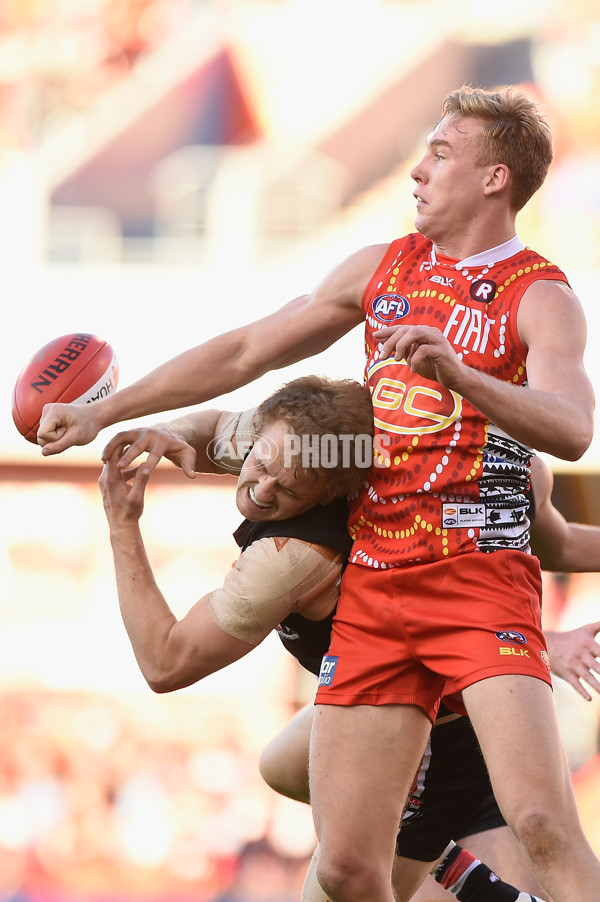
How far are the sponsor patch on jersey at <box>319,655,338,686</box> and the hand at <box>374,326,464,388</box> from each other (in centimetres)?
59

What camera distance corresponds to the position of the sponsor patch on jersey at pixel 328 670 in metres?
2.10

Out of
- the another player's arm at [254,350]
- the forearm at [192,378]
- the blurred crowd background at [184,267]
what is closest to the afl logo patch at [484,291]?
the another player's arm at [254,350]

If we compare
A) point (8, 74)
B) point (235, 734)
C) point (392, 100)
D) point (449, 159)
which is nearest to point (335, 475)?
point (449, 159)

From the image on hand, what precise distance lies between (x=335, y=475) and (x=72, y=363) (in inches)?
25.4

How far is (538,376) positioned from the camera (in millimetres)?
1921

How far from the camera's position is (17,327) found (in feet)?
17.7

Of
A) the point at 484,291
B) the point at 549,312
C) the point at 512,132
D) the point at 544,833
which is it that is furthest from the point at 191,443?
the point at 544,833

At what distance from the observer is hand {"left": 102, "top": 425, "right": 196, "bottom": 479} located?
6.86 feet

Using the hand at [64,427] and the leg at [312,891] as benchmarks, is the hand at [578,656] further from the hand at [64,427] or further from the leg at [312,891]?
the hand at [64,427]

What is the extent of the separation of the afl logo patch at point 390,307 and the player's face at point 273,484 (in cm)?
27

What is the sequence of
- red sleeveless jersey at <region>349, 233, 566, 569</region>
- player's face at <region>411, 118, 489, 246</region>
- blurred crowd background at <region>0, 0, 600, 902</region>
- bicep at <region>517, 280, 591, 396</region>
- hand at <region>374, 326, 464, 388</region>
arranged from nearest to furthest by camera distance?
hand at <region>374, 326, 464, 388</region>
bicep at <region>517, 280, 591, 396</region>
red sleeveless jersey at <region>349, 233, 566, 569</region>
player's face at <region>411, 118, 489, 246</region>
blurred crowd background at <region>0, 0, 600, 902</region>

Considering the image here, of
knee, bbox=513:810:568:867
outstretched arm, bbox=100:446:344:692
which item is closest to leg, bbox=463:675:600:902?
knee, bbox=513:810:568:867

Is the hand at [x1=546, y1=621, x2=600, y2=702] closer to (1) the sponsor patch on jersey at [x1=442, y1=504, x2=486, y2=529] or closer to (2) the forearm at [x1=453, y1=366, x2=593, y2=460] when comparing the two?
(1) the sponsor patch on jersey at [x1=442, y1=504, x2=486, y2=529]

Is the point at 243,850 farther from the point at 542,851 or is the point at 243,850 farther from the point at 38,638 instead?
the point at 542,851
